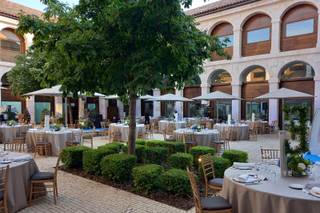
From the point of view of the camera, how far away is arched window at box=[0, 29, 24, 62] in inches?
842

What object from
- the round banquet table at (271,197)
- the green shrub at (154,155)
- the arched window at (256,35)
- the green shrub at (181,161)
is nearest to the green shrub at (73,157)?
the green shrub at (154,155)

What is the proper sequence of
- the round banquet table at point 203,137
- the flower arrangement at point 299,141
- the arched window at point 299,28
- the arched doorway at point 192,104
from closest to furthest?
1. the flower arrangement at point 299,141
2. the round banquet table at point 203,137
3. the arched window at point 299,28
4. the arched doorway at point 192,104

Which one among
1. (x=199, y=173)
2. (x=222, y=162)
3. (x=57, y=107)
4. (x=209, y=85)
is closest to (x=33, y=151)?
(x=199, y=173)

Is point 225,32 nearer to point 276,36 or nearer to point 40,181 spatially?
point 276,36

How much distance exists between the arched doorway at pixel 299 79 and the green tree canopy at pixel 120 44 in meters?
14.0

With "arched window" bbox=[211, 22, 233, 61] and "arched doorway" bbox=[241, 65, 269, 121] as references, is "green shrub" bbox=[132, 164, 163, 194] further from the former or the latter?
"arched window" bbox=[211, 22, 233, 61]

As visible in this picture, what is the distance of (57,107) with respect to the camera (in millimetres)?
21531

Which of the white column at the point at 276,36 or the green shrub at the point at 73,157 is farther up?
the white column at the point at 276,36

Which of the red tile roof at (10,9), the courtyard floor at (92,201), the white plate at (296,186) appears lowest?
the courtyard floor at (92,201)

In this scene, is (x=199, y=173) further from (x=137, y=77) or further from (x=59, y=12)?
(x=59, y=12)

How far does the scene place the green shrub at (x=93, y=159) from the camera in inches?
277

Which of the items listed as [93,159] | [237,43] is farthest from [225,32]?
[93,159]

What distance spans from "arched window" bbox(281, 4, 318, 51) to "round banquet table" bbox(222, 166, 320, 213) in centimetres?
1710

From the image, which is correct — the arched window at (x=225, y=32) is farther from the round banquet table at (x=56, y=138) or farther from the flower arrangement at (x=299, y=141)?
the flower arrangement at (x=299, y=141)
